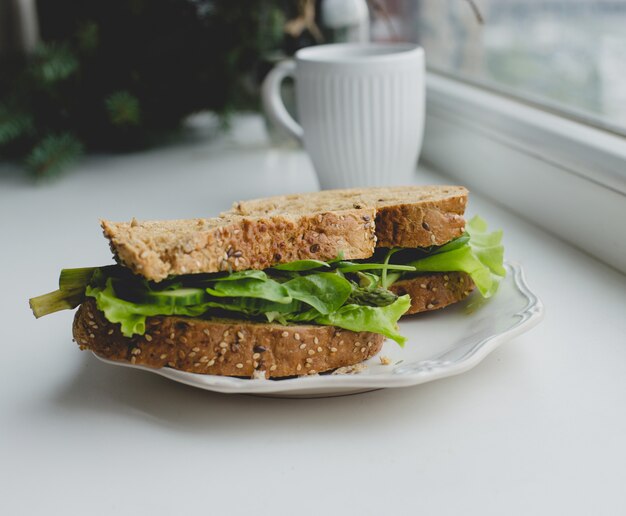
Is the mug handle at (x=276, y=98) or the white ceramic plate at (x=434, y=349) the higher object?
→ the mug handle at (x=276, y=98)

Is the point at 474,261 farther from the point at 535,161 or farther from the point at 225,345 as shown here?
the point at 535,161

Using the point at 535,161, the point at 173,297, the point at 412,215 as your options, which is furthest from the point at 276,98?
the point at 173,297

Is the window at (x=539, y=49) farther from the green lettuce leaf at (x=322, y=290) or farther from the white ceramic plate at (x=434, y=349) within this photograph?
the green lettuce leaf at (x=322, y=290)

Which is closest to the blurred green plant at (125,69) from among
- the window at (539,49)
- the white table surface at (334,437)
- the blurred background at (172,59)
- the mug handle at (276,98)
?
the blurred background at (172,59)

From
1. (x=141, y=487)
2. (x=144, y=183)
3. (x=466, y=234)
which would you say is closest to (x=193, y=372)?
(x=141, y=487)

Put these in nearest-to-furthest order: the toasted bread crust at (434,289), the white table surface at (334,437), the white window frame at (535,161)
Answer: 1. the white table surface at (334,437)
2. the toasted bread crust at (434,289)
3. the white window frame at (535,161)

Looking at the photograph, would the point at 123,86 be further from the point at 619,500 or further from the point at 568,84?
the point at 619,500
